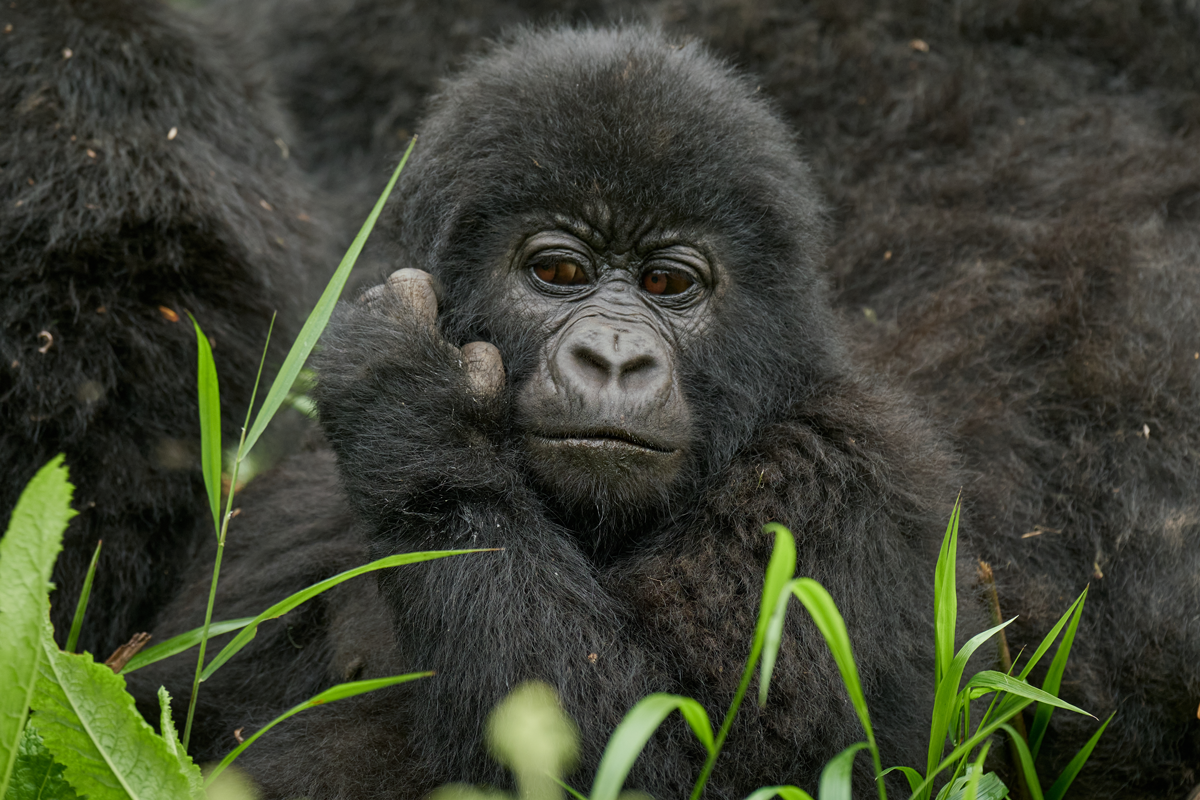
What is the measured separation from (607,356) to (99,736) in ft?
3.16

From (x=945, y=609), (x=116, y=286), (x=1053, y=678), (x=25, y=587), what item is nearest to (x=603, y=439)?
(x=945, y=609)

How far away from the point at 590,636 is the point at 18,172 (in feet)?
5.51

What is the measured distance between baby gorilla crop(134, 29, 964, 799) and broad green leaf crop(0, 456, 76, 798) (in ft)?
2.12

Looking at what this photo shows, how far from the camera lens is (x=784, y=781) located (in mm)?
1832

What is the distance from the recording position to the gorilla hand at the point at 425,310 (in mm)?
2023

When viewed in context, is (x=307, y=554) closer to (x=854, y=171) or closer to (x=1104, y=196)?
(x=854, y=171)

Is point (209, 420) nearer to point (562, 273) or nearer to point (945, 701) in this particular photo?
point (562, 273)

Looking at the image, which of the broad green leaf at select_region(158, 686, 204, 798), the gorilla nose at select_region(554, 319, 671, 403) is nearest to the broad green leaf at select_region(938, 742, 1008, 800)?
the gorilla nose at select_region(554, 319, 671, 403)

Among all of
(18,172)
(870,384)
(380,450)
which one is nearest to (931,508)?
(870,384)

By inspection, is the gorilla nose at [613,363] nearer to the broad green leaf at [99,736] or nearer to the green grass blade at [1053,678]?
the green grass blade at [1053,678]

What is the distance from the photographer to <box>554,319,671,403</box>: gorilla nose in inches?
77.9

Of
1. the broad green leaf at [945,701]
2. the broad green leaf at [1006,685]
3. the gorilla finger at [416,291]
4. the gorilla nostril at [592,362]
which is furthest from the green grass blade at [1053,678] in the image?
the gorilla finger at [416,291]

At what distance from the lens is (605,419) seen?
76.6 inches

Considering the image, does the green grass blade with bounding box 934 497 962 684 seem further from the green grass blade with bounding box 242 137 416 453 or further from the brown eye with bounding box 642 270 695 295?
the green grass blade with bounding box 242 137 416 453
